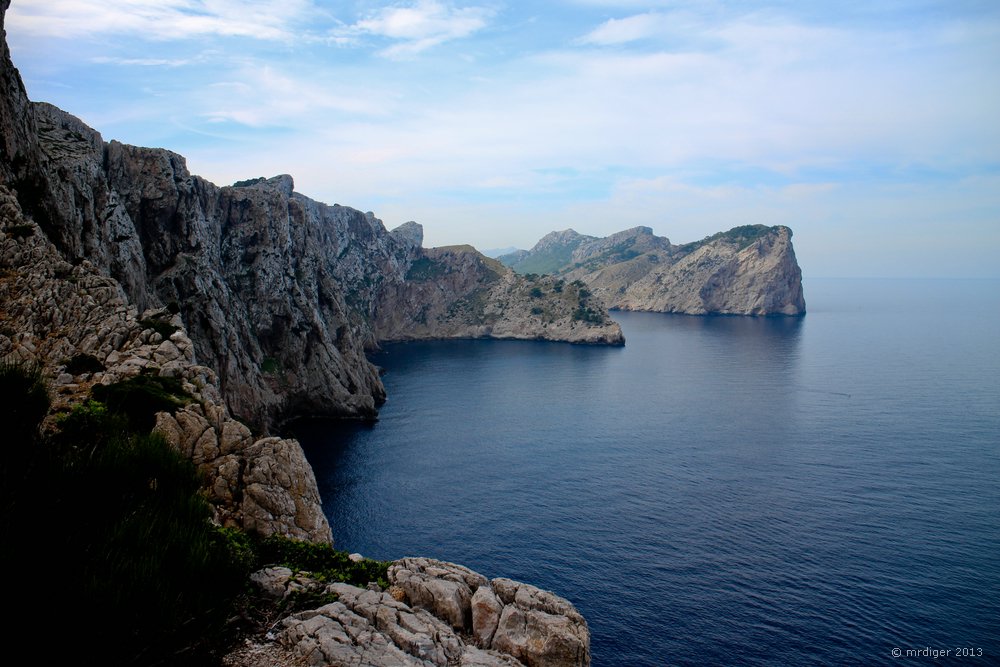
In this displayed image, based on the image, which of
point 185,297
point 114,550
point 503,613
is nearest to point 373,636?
point 503,613

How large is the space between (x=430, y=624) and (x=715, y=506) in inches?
2217

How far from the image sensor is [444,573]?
27719 millimetres

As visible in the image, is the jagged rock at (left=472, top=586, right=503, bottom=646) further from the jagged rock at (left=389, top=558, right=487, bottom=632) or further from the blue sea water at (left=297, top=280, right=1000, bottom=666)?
the blue sea water at (left=297, top=280, right=1000, bottom=666)

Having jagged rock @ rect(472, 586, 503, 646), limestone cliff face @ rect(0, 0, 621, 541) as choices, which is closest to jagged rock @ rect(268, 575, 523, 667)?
jagged rock @ rect(472, 586, 503, 646)

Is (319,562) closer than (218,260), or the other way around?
(319,562)

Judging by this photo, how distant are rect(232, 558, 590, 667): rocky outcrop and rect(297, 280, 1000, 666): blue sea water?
2397 cm

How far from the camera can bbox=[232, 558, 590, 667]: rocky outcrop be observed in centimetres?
2022

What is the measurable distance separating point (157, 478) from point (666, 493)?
66.4 m

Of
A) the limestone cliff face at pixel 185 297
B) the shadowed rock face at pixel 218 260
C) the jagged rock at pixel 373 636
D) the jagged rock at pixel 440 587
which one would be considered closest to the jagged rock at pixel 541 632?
the jagged rock at pixel 373 636

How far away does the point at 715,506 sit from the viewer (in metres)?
72.4

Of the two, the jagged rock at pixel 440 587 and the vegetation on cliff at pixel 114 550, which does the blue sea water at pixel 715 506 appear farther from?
the vegetation on cliff at pixel 114 550

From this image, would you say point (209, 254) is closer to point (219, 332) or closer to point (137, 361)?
point (219, 332)

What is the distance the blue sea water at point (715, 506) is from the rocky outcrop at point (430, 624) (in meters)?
24.0

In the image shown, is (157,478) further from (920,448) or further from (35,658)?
(920,448)
